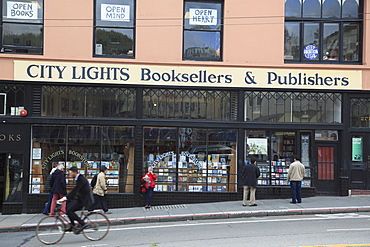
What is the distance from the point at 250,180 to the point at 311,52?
571 centimetres

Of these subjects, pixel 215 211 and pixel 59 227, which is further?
pixel 215 211

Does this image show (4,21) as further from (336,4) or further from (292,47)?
(336,4)

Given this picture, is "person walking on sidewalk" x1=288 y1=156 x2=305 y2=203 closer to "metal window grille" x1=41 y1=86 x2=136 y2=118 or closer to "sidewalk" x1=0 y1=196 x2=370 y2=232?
"sidewalk" x1=0 y1=196 x2=370 y2=232

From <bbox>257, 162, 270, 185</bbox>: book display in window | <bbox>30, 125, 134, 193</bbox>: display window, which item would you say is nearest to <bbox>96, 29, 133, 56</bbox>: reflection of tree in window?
<bbox>30, 125, 134, 193</bbox>: display window

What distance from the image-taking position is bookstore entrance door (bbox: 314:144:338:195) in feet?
53.6

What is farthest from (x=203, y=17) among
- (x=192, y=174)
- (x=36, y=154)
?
(x=36, y=154)

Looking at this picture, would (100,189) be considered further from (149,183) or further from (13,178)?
(13,178)

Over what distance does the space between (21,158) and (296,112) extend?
33.7 ft

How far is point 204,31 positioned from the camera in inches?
635

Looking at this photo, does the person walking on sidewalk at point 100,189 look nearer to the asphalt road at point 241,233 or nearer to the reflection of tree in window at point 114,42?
the asphalt road at point 241,233

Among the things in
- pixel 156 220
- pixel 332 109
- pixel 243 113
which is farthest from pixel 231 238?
pixel 332 109

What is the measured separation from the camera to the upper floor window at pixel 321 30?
16.4 m

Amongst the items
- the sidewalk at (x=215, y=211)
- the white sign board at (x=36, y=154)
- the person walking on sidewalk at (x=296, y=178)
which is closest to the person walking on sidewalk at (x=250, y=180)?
the sidewalk at (x=215, y=211)

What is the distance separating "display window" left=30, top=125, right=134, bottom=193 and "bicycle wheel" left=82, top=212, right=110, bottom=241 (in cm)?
518
